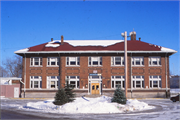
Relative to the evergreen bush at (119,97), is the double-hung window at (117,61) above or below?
above

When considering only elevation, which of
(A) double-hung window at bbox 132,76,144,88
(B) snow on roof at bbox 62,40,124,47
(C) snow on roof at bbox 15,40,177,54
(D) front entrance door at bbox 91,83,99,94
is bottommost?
(D) front entrance door at bbox 91,83,99,94

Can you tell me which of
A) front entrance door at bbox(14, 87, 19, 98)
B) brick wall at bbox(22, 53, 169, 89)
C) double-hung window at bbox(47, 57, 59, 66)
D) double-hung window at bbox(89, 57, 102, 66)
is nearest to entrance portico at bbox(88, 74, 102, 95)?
brick wall at bbox(22, 53, 169, 89)

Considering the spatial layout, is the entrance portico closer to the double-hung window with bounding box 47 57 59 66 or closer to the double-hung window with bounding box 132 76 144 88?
the double-hung window with bounding box 132 76 144 88

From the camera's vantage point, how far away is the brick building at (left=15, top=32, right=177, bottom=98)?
36531 millimetres

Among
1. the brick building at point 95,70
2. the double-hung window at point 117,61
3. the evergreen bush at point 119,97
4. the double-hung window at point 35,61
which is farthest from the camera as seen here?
the double-hung window at point 35,61

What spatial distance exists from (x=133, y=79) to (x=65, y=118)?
24119 millimetres

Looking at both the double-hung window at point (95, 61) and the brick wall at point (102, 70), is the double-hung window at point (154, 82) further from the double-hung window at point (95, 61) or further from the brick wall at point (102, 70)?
the double-hung window at point (95, 61)

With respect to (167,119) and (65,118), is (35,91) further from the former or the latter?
(167,119)

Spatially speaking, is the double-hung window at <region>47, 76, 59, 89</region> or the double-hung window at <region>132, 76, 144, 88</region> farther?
the double-hung window at <region>47, 76, 59, 89</region>

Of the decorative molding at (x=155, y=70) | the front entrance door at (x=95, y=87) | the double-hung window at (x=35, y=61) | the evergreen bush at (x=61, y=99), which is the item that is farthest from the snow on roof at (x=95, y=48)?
the evergreen bush at (x=61, y=99)

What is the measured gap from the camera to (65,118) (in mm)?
14625

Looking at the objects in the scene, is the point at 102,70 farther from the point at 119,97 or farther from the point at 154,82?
the point at 119,97

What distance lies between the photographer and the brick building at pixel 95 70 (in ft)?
120

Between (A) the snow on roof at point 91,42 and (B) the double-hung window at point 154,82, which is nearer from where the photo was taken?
(B) the double-hung window at point 154,82
